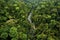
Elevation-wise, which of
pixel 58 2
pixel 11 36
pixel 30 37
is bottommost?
pixel 30 37

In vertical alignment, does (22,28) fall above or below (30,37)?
above

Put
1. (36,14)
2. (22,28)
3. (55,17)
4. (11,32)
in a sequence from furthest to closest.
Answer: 1. (36,14)
2. (55,17)
3. (22,28)
4. (11,32)

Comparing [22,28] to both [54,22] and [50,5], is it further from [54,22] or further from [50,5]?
[50,5]

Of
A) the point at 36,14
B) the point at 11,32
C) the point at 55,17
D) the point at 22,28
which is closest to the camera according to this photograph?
the point at 11,32

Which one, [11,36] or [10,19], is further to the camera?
[10,19]

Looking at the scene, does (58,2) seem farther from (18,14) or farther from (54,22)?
(18,14)

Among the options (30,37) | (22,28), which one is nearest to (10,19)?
(22,28)

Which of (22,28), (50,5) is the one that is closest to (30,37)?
(22,28)
